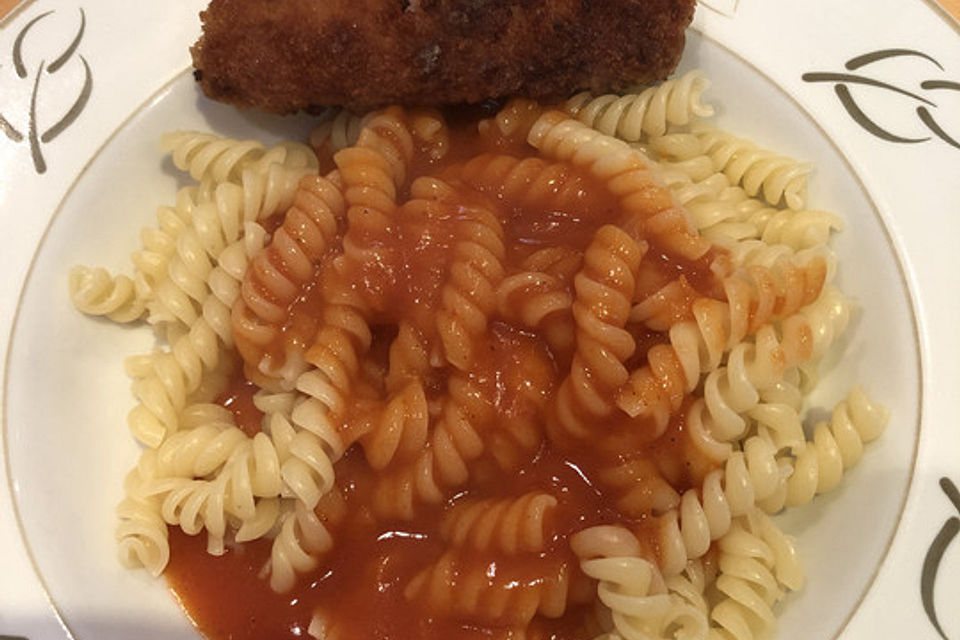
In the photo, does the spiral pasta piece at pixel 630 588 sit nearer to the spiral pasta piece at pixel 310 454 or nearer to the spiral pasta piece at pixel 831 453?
the spiral pasta piece at pixel 831 453

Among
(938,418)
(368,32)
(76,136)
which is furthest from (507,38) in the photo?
(938,418)

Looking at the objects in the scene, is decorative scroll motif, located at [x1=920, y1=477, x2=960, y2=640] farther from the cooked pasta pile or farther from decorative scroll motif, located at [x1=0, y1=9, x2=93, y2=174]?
decorative scroll motif, located at [x1=0, y1=9, x2=93, y2=174]

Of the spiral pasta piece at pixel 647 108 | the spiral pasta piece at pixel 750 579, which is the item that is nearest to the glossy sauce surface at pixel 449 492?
the spiral pasta piece at pixel 750 579

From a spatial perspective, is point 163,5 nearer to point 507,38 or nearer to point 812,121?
point 507,38

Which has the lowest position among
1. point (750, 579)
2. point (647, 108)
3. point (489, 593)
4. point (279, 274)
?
point (750, 579)

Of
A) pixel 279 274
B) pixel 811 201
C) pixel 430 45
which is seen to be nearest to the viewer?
pixel 279 274

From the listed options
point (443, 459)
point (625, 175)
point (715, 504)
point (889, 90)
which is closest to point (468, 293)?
point (443, 459)

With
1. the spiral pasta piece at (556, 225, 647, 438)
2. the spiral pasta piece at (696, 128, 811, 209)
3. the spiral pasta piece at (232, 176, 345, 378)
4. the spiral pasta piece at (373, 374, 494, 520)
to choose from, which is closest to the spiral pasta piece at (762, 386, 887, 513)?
the spiral pasta piece at (556, 225, 647, 438)

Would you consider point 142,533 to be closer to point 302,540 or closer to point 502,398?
point 302,540
